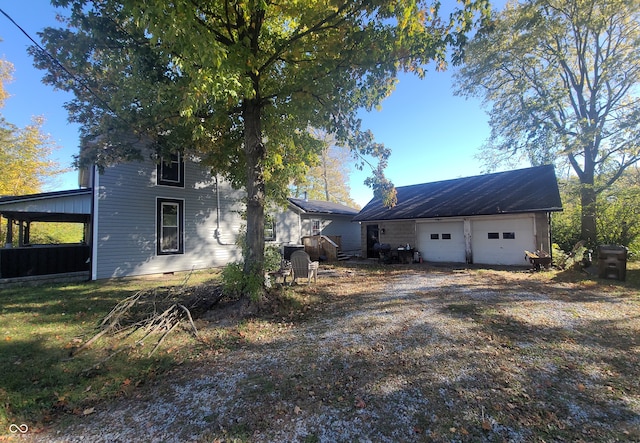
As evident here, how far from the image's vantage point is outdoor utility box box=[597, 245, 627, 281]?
929cm

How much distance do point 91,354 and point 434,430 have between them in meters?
4.62

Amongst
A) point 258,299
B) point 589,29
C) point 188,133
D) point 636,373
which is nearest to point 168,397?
point 258,299

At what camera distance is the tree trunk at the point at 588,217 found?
1405 centimetres

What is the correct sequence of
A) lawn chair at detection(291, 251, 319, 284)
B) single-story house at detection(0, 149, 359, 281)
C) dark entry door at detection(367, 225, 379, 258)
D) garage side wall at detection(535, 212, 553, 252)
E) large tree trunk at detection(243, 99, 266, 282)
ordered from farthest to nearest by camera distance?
dark entry door at detection(367, 225, 379, 258) < garage side wall at detection(535, 212, 553, 252) < single-story house at detection(0, 149, 359, 281) < lawn chair at detection(291, 251, 319, 284) < large tree trunk at detection(243, 99, 266, 282)

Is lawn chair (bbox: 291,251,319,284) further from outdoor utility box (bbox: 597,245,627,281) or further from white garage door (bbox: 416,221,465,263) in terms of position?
outdoor utility box (bbox: 597,245,627,281)

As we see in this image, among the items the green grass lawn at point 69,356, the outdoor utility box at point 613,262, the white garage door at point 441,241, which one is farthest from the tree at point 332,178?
the green grass lawn at point 69,356

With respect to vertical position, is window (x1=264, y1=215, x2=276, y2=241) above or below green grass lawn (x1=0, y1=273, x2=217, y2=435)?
above

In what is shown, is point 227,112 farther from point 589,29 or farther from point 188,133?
point 589,29

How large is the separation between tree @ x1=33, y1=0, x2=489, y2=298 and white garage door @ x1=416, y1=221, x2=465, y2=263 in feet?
28.2

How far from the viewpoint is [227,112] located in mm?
7488

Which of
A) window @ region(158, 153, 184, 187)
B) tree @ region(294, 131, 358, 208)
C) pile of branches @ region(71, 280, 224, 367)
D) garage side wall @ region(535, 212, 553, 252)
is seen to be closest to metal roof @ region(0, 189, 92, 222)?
window @ region(158, 153, 184, 187)

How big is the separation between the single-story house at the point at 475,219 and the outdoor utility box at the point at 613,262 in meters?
2.48

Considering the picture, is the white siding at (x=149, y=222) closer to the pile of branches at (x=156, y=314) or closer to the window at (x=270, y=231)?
the window at (x=270, y=231)

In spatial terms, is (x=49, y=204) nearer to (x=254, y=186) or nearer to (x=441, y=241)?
(x=254, y=186)
